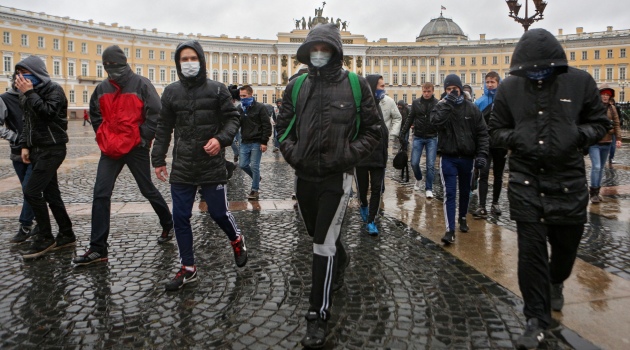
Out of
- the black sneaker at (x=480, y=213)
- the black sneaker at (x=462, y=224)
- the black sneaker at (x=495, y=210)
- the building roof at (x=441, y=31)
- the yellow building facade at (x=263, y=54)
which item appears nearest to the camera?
the black sneaker at (x=462, y=224)

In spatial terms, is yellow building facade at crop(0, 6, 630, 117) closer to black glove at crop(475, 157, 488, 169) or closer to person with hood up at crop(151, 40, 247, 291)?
person with hood up at crop(151, 40, 247, 291)

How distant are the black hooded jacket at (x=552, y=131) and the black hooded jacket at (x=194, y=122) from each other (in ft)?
7.82

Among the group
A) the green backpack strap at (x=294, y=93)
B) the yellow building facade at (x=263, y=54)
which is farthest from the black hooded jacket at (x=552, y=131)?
the yellow building facade at (x=263, y=54)

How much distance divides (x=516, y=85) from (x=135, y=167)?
12.3 feet

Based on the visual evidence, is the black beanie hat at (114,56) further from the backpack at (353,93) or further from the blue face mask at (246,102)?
the blue face mask at (246,102)

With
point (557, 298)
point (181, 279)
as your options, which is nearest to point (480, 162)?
point (557, 298)

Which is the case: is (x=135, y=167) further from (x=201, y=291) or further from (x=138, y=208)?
(x=138, y=208)

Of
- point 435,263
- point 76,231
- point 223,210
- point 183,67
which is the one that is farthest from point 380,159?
point 76,231

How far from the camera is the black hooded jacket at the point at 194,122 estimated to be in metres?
4.17

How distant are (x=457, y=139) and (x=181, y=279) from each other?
3.36m

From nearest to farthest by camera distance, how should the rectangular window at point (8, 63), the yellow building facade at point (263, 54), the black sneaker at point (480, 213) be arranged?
the black sneaker at point (480, 213), the rectangular window at point (8, 63), the yellow building facade at point (263, 54)

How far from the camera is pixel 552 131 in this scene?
9.82 ft

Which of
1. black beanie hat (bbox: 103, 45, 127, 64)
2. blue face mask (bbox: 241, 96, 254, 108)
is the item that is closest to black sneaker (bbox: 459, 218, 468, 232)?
black beanie hat (bbox: 103, 45, 127, 64)

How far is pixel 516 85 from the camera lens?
316 cm
